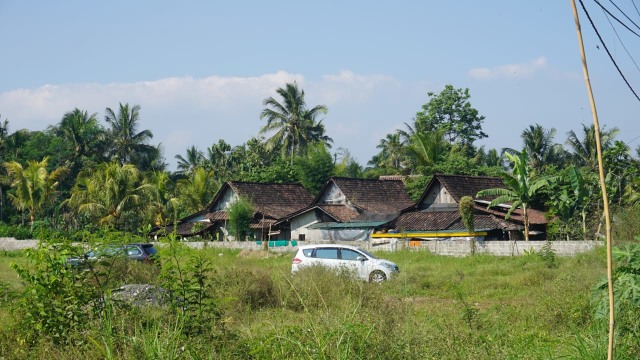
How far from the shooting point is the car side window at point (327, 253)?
2253 centimetres

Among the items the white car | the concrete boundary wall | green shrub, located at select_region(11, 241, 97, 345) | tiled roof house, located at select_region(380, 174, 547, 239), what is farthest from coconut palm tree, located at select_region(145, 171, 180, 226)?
green shrub, located at select_region(11, 241, 97, 345)

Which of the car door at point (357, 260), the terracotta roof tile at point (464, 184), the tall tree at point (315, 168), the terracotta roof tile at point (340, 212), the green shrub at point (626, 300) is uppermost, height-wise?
the tall tree at point (315, 168)

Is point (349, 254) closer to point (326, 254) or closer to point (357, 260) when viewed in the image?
point (357, 260)

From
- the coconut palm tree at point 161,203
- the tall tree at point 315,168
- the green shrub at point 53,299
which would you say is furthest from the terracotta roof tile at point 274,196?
the green shrub at point 53,299

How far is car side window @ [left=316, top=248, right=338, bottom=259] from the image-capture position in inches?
887

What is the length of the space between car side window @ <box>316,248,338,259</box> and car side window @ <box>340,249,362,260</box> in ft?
0.71

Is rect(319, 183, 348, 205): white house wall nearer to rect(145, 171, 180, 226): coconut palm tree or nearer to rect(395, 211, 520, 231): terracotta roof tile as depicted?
→ rect(395, 211, 520, 231): terracotta roof tile

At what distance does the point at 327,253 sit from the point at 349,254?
0.66 m

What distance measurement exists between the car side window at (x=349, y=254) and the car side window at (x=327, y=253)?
0.22 m

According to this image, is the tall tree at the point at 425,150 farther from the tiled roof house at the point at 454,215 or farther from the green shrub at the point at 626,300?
the green shrub at the point at 626,300

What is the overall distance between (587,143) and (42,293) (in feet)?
161

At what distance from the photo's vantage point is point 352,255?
74.4ft

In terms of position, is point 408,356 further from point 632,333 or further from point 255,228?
point 255,228

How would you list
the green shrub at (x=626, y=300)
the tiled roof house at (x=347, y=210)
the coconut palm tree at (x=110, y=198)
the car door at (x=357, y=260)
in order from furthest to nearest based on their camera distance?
the coconut palm tree at (x=110, y=198)
the tiled roof house at (x=347, y=210)
the car door at (x=357, y=260)
the green shrub at (x=626, y=300)
